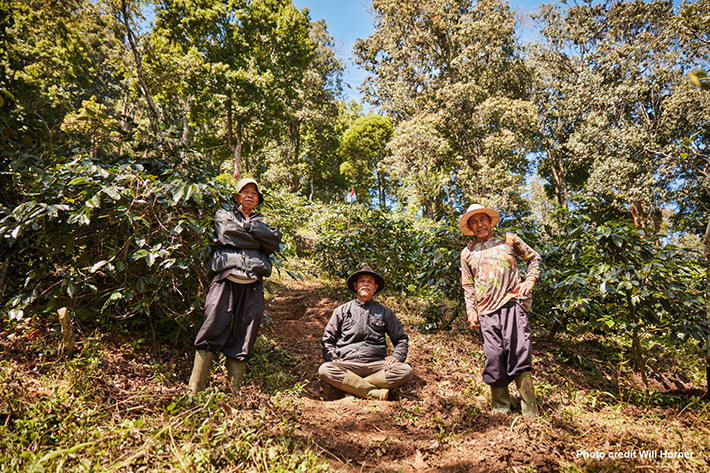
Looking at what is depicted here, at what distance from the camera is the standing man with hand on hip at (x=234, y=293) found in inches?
111

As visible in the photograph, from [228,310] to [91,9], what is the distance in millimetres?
6289

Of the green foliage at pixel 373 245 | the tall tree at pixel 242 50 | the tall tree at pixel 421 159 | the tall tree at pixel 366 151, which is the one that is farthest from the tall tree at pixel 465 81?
the green foliage at pixel 373 245

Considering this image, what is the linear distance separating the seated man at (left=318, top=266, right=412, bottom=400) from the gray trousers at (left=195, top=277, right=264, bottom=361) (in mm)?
823

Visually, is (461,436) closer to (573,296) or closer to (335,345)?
(335,345)

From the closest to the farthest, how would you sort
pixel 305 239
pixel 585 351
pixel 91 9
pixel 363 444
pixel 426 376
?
pixel 363 444
pixel 426 376
pixel 585 351
pixel 91 9
pixel 305 239

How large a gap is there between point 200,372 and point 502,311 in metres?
2.50

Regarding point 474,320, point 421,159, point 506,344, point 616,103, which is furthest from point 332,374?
point 616,103

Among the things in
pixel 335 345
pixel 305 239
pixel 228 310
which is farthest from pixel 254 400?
pixel 305 239

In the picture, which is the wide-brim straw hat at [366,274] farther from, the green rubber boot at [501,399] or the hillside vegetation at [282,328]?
the green rubber boot at [501,399]

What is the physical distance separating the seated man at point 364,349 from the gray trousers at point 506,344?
80 cm

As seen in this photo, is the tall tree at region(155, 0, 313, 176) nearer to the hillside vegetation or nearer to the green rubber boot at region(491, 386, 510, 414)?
the hillside vegetation

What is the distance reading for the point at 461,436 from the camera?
105 inches

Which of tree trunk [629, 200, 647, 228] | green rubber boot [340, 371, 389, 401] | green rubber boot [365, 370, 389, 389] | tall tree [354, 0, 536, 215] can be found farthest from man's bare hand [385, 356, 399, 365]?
tree trunk [629, 200, 647, 228]

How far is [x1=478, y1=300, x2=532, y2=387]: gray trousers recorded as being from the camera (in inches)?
111
